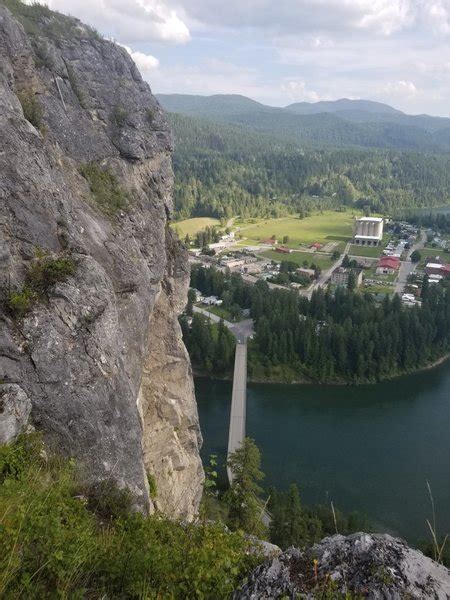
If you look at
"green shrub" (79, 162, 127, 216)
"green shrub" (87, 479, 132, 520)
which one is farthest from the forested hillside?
"green shrub" (87, 479, 132, 520)

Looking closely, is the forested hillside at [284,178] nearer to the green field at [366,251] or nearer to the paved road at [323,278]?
the green field at [366,251]

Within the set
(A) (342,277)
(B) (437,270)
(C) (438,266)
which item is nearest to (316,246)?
(A) (342,277)

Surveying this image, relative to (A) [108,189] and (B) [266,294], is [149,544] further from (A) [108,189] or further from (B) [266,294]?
(B) [266,294]

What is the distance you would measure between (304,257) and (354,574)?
5873 cm

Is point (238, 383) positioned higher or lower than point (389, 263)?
lower

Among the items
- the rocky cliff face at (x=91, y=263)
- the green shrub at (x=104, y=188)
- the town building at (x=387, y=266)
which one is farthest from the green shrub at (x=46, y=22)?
the town building at (x=387, y=266)

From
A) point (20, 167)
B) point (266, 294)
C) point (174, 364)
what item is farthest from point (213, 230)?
point (20, 167)

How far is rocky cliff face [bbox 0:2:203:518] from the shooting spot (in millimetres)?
6344

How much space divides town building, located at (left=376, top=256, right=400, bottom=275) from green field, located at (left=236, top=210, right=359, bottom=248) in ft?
45.0

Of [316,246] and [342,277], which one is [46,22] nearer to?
[342,277]

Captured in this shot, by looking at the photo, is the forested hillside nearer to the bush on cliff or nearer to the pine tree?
the pine tree

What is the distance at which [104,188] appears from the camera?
1070cm

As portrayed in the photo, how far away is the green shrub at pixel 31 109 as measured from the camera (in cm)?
966

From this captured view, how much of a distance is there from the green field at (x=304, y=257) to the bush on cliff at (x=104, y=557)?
53.4 metres
